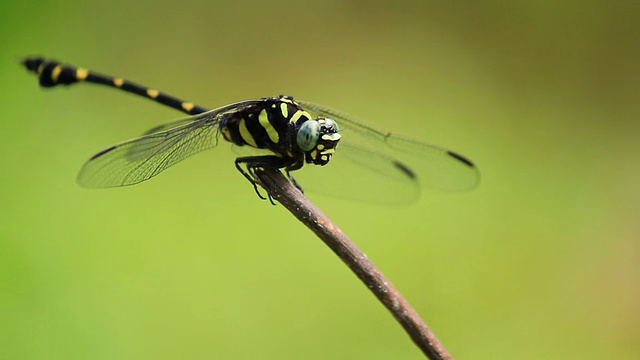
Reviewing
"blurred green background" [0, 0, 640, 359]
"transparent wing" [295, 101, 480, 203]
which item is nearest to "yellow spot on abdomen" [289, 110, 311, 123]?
"transparent wing" [295, 101, 480, 203]

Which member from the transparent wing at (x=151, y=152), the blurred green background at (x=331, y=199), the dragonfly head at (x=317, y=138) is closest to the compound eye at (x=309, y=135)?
the dragonfly head at (x=317, y=138)

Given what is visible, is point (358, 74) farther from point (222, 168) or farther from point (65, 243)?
point (65, 243)

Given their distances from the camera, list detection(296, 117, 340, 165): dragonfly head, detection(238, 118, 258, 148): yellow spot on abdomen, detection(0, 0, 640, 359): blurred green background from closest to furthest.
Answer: detection(296, 117, 340, 165): dragonfly head < detection(238, 118, 258, 148): yellow spot on abdomen < detection(0, 0, 640, 359): blurred green background

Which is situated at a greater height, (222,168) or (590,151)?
(222,168)

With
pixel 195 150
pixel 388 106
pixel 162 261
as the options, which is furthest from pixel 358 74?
pixel 195 150

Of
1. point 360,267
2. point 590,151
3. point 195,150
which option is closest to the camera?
point 360,267

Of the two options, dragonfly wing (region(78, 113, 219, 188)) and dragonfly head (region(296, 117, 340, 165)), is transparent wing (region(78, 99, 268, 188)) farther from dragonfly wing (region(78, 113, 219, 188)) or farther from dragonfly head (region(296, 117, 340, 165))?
dragonfly head (region(296, 117, 340, 165))

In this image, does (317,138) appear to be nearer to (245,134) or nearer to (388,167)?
(245,134)
